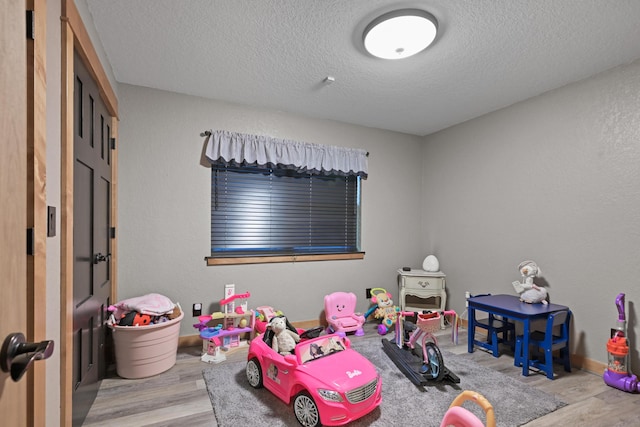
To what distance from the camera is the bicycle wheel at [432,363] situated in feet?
7.60

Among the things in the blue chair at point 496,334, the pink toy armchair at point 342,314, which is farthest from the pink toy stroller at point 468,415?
the pink toy armchair at point 342,314

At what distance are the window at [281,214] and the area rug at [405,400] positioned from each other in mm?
1262

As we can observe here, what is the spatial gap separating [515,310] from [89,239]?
320 centimetres

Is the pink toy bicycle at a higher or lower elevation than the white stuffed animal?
lower

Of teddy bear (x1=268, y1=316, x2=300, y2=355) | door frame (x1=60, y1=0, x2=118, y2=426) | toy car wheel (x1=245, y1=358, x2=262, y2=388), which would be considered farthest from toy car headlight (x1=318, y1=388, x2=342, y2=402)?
door frame (x1=60, y1=0, x2=118, y2=426)

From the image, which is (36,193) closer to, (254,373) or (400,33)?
(254,373)

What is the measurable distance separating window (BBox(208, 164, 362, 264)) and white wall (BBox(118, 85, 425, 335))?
135 mm

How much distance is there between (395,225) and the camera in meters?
4.23

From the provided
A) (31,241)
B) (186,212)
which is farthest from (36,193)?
(186,212)

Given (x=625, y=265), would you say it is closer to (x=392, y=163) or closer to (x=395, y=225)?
(x=395, y=225)

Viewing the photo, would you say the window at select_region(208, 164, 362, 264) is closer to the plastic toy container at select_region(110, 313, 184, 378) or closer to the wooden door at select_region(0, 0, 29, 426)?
the plastic toy container at select_region(110, 313, 184, 378)

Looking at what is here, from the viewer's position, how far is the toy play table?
99.1 inches

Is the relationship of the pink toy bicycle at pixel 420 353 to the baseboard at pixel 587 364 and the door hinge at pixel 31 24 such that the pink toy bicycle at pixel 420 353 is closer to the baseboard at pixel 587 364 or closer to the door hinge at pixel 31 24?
the baseboard at pixel 587 364

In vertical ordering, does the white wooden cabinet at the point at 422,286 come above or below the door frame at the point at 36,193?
below
